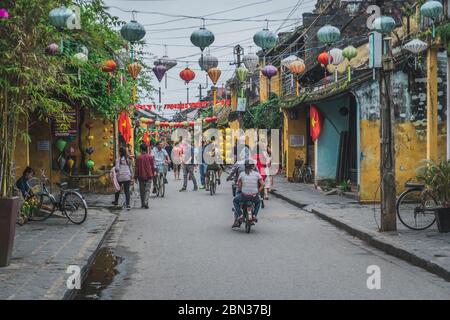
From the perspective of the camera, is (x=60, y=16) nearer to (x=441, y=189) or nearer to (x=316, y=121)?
(x=441, y=189)

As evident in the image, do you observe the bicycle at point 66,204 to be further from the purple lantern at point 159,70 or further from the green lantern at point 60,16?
the purple lantern at point 159,70

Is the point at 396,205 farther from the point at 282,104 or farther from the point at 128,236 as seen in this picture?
the point at 282,104

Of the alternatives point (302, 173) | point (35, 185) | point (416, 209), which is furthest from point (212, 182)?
point (416, 209)

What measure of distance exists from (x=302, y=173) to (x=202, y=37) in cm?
1449

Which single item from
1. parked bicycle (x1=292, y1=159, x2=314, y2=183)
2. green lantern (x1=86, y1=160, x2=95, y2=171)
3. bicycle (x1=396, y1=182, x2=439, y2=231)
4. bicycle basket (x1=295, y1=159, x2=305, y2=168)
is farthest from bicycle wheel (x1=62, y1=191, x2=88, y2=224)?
bicycle basket (x1=295, y1=159, x2=305, y2=168)

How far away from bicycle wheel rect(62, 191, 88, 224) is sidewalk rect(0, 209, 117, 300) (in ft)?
0.59

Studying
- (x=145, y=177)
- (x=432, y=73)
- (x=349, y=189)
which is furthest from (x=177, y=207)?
(x=432, y=73)

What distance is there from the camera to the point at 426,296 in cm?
746

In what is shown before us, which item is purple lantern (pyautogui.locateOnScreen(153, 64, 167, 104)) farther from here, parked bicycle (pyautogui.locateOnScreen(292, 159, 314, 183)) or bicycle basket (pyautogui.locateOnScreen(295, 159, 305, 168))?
bicycle basket (pyautogui.locateOnScreen(295, 159, 305, 168))

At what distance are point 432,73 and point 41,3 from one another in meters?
11.1

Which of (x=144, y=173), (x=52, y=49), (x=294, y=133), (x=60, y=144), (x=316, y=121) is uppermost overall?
(x=52, y=49)

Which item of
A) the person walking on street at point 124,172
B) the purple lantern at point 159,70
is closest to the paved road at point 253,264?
the person walking on street at point 124,172

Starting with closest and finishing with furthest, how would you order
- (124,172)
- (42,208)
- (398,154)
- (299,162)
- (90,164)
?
(42,208), (124,172), (398,154), (90,164), (299,162)

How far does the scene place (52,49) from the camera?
11844mm
